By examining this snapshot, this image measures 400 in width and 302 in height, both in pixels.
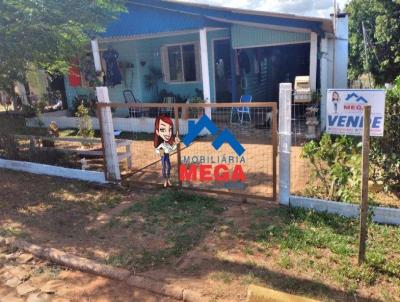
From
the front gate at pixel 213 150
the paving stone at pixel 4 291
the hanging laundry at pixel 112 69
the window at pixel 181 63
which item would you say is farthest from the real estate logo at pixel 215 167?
the hanging laundry at pixel 112 69

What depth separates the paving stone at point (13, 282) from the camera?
3.99 m

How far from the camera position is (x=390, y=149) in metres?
5.19

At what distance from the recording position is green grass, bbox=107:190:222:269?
4.21m

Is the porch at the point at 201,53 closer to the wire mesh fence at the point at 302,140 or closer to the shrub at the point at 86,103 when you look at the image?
the shrub at the point at 86,103

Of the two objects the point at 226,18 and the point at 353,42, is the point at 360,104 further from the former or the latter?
the point at 353,42

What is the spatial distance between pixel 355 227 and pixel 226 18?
6.99m

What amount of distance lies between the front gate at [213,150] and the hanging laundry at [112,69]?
1.29 meters

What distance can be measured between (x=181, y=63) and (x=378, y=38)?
1535cm

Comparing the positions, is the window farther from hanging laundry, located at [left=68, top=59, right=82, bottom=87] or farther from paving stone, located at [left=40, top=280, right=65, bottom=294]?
paving stone, located at [left=40, top=280, right=65, bottom=294]

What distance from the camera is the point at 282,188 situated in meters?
5.32

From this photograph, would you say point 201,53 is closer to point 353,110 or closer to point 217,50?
point 217,50

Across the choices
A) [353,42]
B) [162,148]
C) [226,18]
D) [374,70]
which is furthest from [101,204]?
[353,42]

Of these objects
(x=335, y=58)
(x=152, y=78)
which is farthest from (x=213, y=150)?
(x=152, y=78)

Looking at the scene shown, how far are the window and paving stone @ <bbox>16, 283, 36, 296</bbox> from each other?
397 inches
